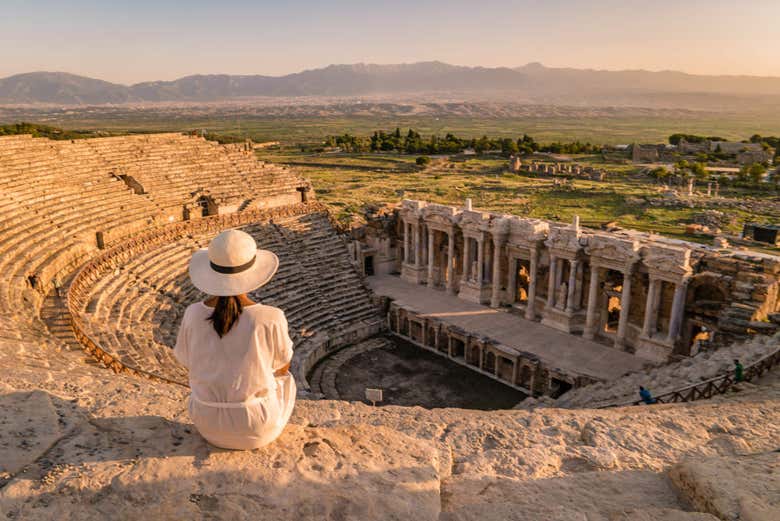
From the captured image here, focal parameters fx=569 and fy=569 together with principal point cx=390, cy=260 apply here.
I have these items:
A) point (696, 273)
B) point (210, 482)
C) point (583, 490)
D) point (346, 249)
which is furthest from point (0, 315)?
point (696, 273)

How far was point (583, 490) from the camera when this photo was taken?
549cm

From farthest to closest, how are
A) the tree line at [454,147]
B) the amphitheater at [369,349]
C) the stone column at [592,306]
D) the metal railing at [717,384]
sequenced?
the tree line at [454,147], the stone column at [592,306], the metal railing at [717,384], the amphitheater at [369,349]

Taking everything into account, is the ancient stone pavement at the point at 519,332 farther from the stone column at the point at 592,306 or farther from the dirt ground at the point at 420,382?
the dirt ground at the point at 420,382

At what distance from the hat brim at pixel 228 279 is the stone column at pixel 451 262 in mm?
25700

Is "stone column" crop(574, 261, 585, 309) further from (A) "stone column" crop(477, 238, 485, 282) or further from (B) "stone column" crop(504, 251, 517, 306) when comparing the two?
(A) "stone column" crop(477, 238, 485, 282)

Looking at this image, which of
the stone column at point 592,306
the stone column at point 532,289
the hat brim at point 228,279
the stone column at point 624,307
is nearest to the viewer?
the hat brim at point 228,279

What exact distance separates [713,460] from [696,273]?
1923 cm

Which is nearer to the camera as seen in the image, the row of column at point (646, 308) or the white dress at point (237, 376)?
the white dress at point (237, 376)

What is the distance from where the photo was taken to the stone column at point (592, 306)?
82.1 feet

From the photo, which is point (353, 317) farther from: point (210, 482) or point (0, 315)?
point (210, 482)

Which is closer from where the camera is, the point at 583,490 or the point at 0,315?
the point at 583,490

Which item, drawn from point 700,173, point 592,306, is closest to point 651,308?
point 592,306

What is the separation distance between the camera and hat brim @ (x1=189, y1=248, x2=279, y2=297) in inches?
202

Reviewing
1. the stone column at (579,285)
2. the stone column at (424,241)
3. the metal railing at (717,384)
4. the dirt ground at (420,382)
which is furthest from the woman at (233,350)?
the stone column at (424,241)
